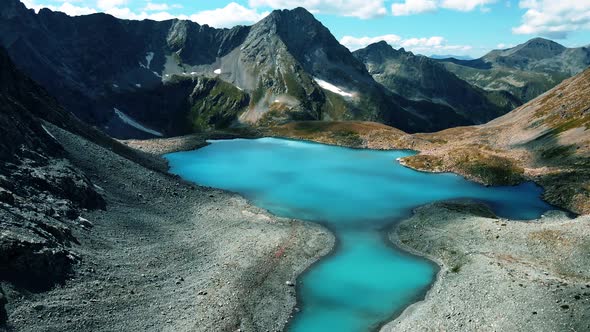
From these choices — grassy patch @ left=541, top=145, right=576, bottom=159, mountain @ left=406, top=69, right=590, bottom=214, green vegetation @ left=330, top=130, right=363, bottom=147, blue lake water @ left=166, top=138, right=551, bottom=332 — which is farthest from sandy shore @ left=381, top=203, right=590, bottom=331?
green vegetation @ left=330, top=130, right=363, bottom=147

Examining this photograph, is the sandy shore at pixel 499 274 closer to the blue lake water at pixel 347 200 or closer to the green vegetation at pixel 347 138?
the blue lake water at pixel 347 200

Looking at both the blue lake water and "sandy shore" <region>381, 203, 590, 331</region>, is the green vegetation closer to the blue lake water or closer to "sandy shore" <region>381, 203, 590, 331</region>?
the blue lake water

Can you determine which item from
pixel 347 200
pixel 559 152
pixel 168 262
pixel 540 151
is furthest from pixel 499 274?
pixel 540 151

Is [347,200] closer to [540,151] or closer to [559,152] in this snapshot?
[559,152]

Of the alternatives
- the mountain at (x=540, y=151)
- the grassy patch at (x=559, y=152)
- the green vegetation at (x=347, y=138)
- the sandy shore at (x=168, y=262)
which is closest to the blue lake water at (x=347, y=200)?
the sandy shore at (x=168, y=262)

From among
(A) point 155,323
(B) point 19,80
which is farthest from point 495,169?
(B) point 19,80

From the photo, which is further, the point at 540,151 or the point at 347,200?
the point at 540,151
